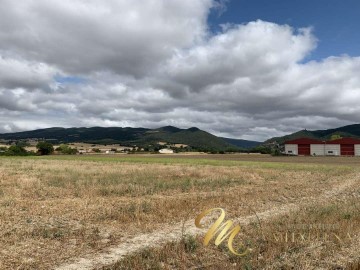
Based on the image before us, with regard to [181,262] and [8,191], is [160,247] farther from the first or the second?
[8,191]

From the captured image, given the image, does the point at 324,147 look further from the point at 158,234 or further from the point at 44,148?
the point at 158,234

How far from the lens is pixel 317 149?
502 feet

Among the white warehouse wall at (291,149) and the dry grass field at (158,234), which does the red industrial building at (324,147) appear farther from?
the dry grass field at (158,234)

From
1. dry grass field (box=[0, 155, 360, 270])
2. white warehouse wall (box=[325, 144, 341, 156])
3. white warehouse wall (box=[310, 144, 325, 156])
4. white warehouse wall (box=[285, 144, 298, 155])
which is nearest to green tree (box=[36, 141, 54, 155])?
white warehouse wall (box=[285, 144, 298, 155])

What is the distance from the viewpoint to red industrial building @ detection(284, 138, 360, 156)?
487 feet

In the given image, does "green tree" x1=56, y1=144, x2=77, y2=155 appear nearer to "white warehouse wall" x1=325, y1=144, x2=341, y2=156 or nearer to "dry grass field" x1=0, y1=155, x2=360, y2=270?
"white warehouse wall" x1=325, y1=144, x2=341, y2=156

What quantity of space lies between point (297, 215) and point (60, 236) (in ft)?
36.8

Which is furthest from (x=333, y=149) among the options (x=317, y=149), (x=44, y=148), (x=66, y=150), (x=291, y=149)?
(x=44, y=148)

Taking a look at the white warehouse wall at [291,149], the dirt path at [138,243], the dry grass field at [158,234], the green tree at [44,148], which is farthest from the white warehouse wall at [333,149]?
the dirt path at [138,243]

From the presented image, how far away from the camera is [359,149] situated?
148 m

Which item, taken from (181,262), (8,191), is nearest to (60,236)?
(181,262)

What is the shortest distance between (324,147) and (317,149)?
10.3 feet

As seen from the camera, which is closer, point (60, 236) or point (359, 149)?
point (60, 236)

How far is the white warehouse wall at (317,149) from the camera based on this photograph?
152m
